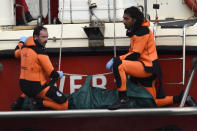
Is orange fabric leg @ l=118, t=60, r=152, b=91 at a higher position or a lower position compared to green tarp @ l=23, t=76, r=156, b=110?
higher

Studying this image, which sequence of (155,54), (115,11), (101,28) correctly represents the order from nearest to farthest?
(155,54) < (101,28) < (115,11)

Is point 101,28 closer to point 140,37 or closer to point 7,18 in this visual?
point 140,37

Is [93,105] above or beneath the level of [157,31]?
beneath

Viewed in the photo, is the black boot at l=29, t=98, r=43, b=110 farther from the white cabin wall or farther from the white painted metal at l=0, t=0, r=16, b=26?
the white cabin wall

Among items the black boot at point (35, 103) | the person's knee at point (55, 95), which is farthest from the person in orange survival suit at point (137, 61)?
the black boot at point (35, 103)

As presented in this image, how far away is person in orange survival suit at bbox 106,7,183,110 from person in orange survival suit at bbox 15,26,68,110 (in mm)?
539

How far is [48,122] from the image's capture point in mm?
4438

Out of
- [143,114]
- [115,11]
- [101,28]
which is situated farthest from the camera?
[115,11]

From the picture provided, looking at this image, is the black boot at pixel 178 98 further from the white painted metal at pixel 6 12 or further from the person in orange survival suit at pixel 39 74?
the white painted metal at pixel 6 12

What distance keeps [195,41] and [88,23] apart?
1.17m

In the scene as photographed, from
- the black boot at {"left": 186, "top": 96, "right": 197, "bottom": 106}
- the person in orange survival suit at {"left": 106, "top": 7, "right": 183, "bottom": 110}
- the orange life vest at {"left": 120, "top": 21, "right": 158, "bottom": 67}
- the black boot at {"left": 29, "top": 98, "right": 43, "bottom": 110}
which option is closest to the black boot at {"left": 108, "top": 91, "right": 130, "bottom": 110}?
the person in orange survival suit at {"left": 106, "top": 7, "right": 183, "bottom": 110}

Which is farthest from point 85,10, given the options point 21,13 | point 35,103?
point 35,103

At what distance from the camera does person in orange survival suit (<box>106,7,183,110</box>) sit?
4176 mm

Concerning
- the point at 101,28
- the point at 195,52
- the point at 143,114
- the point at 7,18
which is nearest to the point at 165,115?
the point at 143,114
